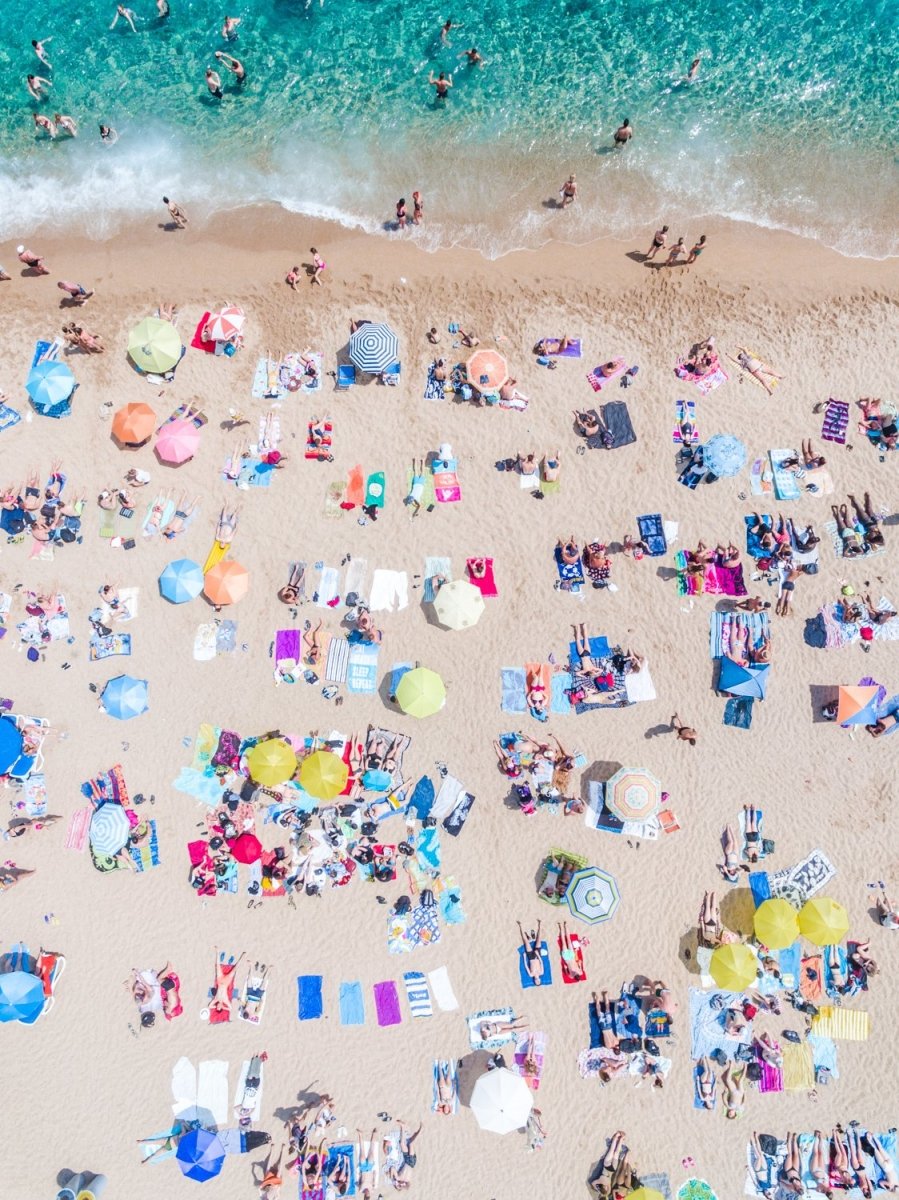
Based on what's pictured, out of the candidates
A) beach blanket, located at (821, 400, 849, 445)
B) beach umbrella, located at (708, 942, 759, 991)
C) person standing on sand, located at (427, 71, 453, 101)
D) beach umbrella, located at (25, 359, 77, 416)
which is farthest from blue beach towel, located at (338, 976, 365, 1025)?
person standing on sand, located at (427, 71, 453, 101)

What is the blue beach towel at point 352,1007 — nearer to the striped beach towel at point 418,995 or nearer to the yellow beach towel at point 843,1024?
the striped beach towel at point 418,995

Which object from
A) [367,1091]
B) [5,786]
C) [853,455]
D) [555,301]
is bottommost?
[367,1091]

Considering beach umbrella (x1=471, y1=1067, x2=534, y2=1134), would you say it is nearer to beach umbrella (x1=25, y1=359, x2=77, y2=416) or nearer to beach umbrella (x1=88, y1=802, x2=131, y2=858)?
beach umbrella (x1=88, y1=802, x2=131, y2=858)

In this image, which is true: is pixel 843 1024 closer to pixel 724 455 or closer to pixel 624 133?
pixel 724 455

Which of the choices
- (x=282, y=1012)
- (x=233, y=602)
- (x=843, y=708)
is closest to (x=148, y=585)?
(x=233, y=602)

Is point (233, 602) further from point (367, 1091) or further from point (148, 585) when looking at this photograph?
point (367, 1091)

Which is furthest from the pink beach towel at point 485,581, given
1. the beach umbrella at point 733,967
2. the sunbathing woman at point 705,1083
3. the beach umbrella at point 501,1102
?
the sunbathing woman at point 705,1083

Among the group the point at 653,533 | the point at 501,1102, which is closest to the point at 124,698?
the point at 501,1102

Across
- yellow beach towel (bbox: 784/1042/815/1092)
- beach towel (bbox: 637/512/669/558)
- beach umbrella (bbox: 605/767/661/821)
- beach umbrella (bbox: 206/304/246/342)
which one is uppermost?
beach umbrella (bbox: 206/304/246/342)
